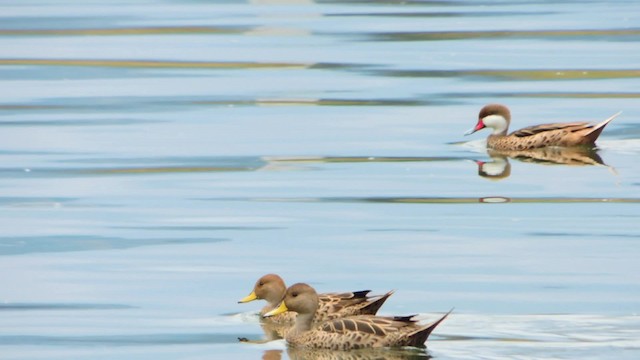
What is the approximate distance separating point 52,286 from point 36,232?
1678 mm

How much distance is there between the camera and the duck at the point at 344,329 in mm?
8492

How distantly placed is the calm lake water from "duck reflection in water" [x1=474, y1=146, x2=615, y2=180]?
0.21ft

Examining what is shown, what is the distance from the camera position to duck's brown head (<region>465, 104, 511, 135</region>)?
15586 millimetres

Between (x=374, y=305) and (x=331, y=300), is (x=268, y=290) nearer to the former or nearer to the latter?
(x=331, y=300)

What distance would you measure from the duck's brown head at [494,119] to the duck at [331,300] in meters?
6.27

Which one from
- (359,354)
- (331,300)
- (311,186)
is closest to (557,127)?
(311,186)

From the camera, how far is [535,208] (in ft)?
Answer: 40.3

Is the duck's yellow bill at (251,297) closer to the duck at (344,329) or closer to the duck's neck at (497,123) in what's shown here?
the duck at (344,329)

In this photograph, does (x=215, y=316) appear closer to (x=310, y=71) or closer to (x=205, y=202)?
(x=205, y=202)

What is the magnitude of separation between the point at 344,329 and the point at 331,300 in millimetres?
389

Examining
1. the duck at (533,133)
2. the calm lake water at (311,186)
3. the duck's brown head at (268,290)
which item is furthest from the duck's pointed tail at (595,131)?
the duck's brown head at (268,290)

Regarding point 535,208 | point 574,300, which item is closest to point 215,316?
point 574,300

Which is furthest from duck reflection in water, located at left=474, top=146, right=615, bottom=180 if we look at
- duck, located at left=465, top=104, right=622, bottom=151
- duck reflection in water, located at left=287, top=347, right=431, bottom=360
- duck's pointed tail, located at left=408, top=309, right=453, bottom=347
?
duck's pointed tail, located at left=408, top=309, right=453, bottom=347

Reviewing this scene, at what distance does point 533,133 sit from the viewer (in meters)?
15.1
